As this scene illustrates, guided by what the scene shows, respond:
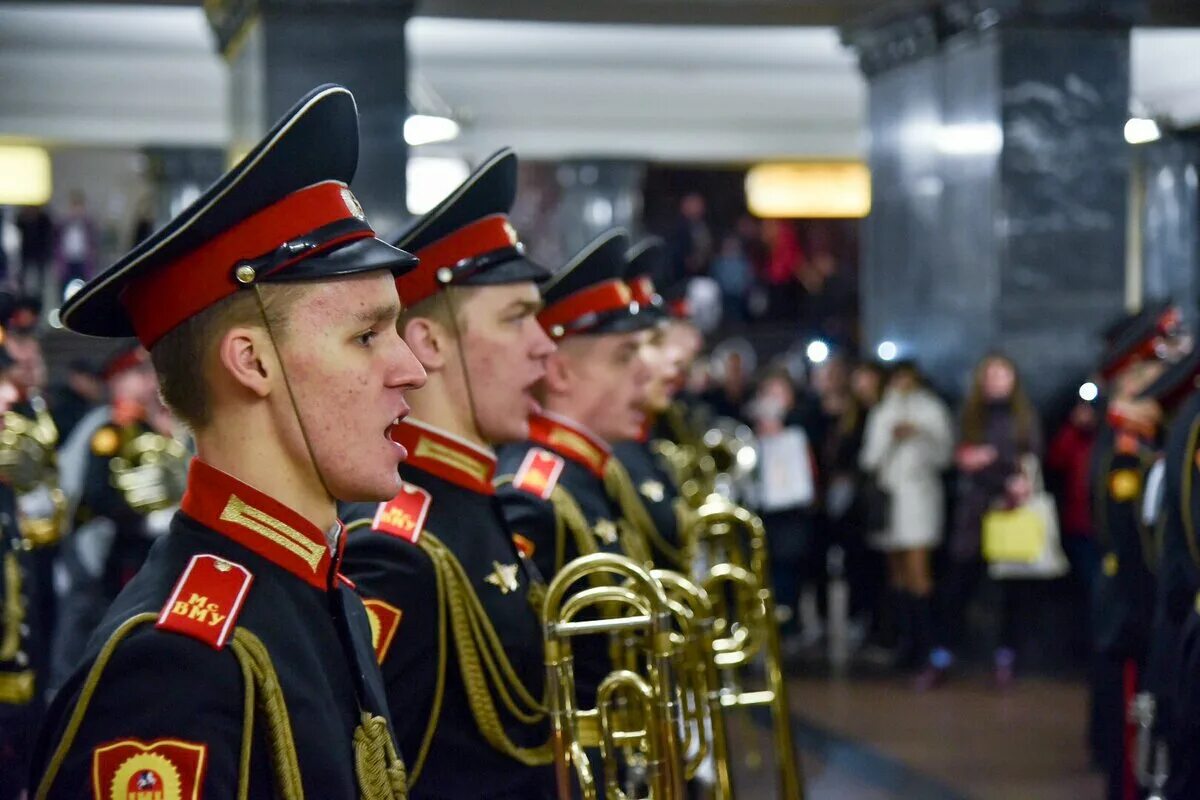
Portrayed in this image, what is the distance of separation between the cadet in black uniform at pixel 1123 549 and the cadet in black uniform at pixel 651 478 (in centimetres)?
171

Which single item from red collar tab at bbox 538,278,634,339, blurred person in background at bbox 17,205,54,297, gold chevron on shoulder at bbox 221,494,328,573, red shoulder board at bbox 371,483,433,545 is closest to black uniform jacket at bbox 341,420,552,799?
red shoulder board at bbox 371,483,433,545

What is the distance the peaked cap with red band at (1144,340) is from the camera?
24.1ft

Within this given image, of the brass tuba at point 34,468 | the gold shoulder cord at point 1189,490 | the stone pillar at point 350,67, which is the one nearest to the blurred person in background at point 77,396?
the stone pillar at point 350,67

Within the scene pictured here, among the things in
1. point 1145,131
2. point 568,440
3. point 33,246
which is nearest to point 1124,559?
point 568,440

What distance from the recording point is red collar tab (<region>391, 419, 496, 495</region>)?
325cm

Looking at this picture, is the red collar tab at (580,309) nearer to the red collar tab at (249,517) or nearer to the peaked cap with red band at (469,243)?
the peaked cap with red band at (469,243)

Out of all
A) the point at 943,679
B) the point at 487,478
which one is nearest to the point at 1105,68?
the point at 943,679

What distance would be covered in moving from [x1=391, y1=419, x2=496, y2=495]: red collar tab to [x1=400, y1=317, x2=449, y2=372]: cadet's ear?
12 cm

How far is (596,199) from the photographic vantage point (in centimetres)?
1750

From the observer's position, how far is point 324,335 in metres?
2.18

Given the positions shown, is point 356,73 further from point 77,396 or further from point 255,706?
point 255,706

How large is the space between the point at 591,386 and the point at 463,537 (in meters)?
1.54

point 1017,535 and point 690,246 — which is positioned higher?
point 690,246

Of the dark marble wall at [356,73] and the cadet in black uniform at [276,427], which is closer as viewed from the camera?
the cadet in black uniform at [276,427]
